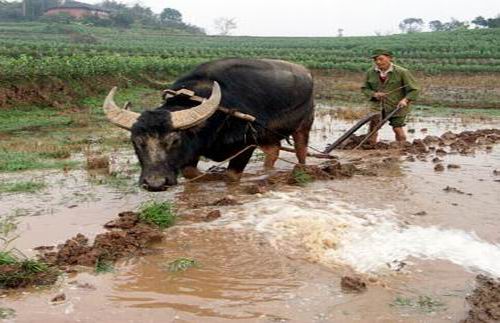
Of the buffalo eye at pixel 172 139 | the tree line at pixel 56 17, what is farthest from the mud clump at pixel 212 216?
the tree line at pixel 56 17

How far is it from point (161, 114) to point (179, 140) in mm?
316

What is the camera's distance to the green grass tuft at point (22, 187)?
20.1 feet

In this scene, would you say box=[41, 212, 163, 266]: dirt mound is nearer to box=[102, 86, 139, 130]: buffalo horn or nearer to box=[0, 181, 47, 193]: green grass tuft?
box=[102, 86, 139, 130]: buffalo horn

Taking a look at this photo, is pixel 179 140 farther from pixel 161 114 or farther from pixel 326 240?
pixel 326 240

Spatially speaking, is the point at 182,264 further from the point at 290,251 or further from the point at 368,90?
the point at 368,90

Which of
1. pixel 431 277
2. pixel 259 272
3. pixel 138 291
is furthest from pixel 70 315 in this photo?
pixel 431 277

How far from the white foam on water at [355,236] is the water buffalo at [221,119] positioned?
827 mm

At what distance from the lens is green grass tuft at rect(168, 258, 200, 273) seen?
3.94m

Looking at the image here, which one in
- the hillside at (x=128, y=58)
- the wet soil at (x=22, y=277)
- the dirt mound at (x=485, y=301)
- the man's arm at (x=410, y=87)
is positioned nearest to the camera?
the dirt mound at (x=485, y=301)

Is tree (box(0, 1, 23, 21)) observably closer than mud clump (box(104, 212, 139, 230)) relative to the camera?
No

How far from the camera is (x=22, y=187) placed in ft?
20.4

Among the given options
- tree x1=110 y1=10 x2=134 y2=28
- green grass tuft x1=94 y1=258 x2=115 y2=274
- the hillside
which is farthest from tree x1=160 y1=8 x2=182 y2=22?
green grass tuft x1=94 y1=258 x2=115 y2=274

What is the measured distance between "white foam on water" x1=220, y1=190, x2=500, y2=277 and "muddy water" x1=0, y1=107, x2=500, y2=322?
10 mm

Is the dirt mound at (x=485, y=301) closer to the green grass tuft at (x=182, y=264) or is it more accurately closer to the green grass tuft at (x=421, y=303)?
the green grass tuft at (x=421, y=303)
